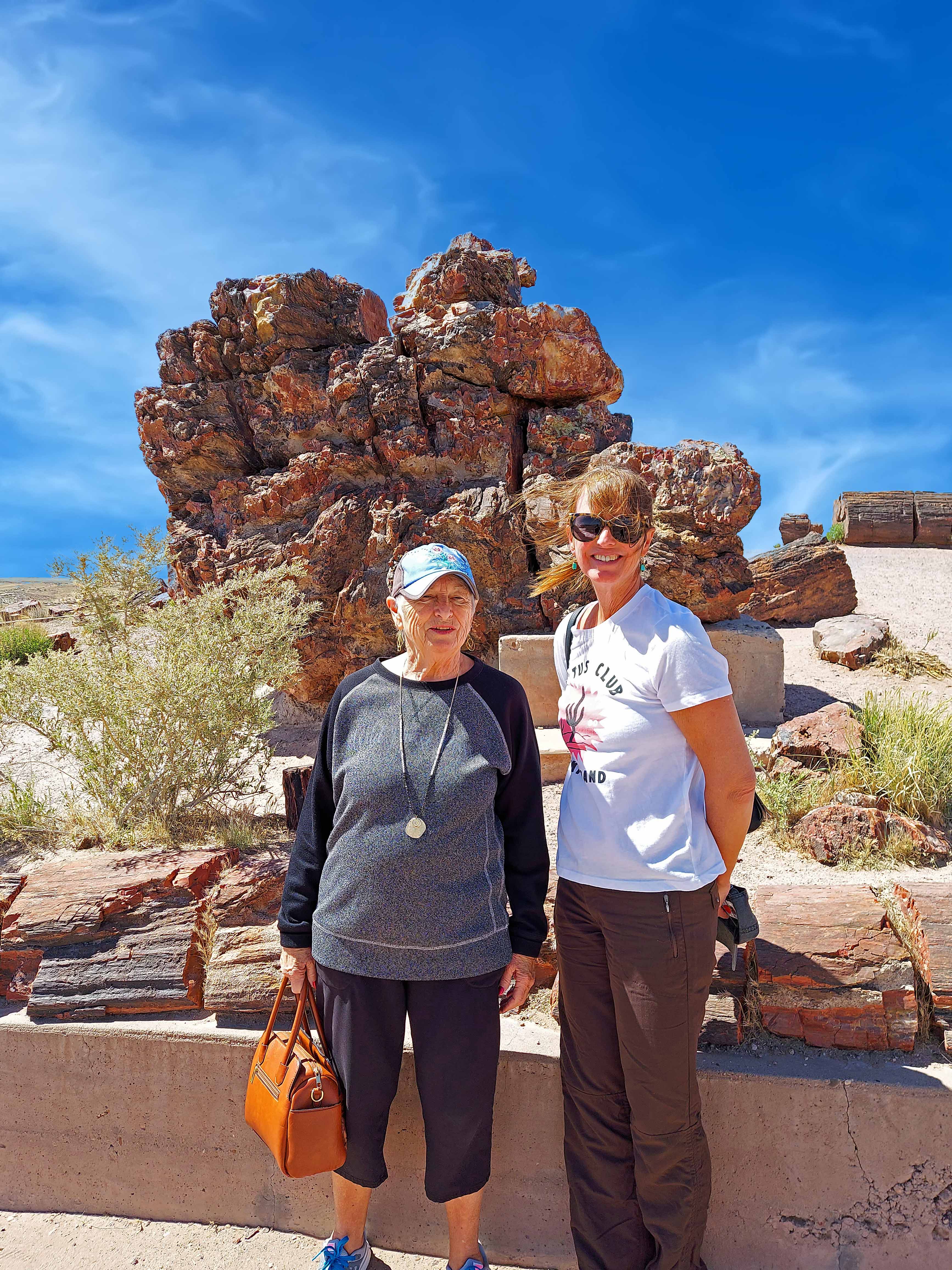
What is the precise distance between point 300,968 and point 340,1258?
830 millimetres

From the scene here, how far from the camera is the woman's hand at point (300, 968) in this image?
2.11 meters

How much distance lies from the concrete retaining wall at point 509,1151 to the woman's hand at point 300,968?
62cm

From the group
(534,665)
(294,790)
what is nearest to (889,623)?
(534,665)

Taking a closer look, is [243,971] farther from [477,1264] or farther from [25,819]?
[25,819]

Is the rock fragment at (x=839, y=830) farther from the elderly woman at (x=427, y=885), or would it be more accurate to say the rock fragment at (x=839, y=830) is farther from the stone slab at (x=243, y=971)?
the stone slab at (x=243, y=971)

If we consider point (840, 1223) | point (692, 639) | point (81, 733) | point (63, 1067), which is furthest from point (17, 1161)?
point (692, 639)

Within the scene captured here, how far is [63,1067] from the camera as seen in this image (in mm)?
2783

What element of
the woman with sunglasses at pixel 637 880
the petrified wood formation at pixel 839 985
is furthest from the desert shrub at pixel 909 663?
the woman with sunglasses at pixel 637 880

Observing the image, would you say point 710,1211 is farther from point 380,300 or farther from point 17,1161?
point 380,300

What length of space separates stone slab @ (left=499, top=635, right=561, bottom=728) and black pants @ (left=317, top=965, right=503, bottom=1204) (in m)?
4.11

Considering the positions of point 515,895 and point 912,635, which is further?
point 912,635

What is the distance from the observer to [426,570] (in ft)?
6.64

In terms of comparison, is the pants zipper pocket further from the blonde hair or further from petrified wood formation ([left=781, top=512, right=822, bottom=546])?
petrified wood formation ([left=781, top=512, right=822, bottom=546])

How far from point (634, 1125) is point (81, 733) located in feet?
11.4
